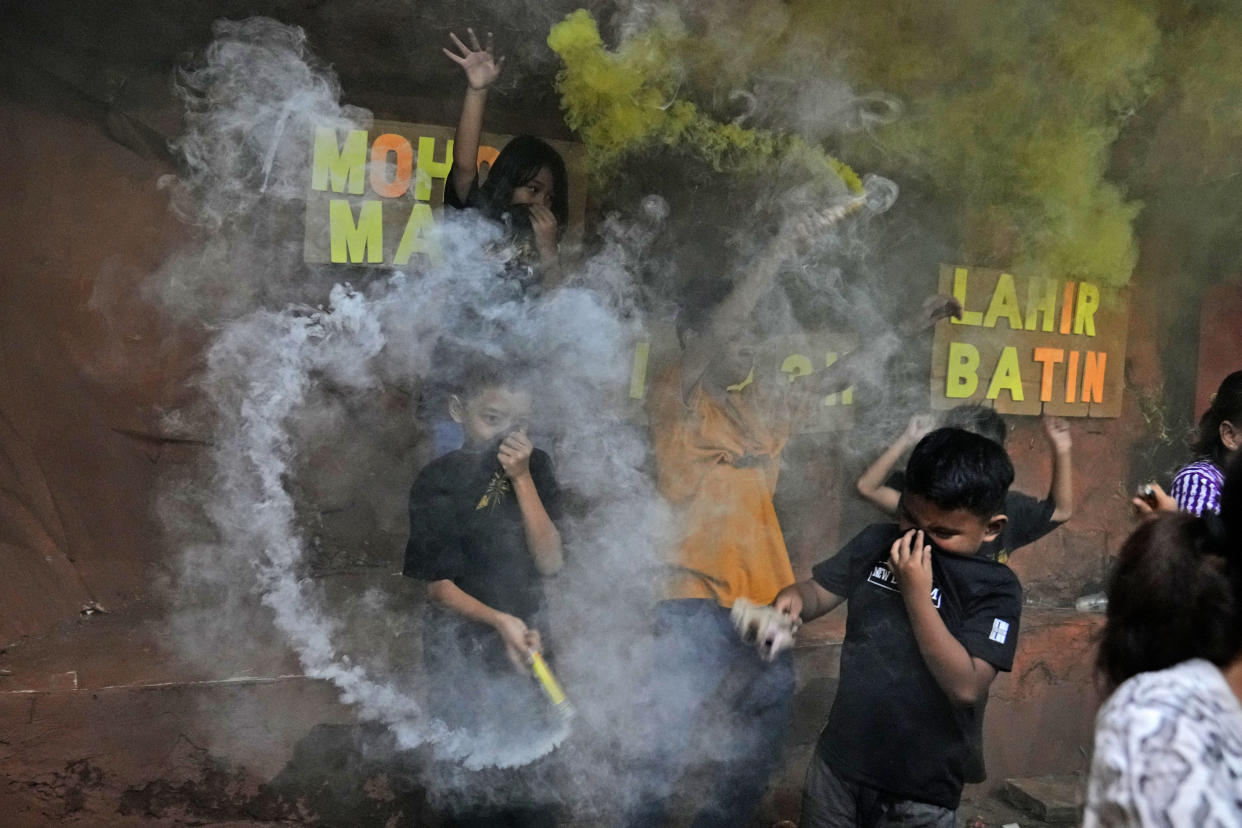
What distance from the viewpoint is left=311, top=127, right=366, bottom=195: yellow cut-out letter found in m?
3.45

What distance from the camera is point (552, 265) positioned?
3.47m

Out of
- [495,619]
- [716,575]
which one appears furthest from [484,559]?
[716,575]

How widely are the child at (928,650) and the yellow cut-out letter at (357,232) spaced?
2.18m

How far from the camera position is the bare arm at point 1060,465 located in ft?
10.7

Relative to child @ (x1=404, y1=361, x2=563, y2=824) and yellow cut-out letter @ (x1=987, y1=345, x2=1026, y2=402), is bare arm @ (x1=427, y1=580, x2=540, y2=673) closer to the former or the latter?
child @ (x1=404, y1=361, x2=563, y2=824)

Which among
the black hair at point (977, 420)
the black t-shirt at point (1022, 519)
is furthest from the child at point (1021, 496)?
the black hair at point (977, 420)

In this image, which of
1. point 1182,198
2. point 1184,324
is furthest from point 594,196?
point 1184,324

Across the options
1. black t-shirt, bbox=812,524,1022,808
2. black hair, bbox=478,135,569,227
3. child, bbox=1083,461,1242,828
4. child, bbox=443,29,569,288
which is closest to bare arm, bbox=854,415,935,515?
black t-shirt, bbox=812,524,1022,808

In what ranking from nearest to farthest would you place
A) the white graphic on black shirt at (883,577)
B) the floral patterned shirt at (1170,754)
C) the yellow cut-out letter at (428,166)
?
the floral patterned shirt at (1170,754) < the white graphic on black shirt at (883,577) < the yellow cut-out letter at (428,166)

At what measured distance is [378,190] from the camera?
3.59 metres

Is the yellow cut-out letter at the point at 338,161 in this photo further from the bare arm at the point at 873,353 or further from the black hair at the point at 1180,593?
Result: the black hair at the point at 1180,593

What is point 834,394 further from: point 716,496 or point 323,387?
point 323,387

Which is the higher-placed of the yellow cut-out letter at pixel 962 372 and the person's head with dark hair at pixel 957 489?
the yellow cut-out letter at pixel 962 372

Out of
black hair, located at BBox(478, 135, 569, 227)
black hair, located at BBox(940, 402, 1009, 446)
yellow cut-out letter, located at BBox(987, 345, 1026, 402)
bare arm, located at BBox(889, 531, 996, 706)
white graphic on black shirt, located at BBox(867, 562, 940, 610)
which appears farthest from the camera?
yellow cut-out letter, located at BBox(987, 345, 1026, 402)
